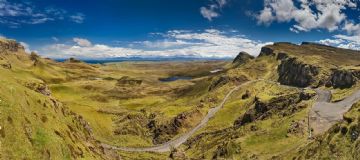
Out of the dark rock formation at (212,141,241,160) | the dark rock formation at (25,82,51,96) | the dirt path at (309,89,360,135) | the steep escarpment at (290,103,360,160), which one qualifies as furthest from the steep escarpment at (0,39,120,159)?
the dirt path at (309,89,360,135)

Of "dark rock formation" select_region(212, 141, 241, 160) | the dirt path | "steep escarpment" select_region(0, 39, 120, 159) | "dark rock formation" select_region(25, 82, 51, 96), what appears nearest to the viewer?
"steep escarpment" select_region(0, 39, 120, 159)

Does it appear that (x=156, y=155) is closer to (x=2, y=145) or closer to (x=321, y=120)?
(x=321, y=120)

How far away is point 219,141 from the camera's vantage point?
193750mm

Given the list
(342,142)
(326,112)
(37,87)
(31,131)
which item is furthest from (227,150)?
(31,131)

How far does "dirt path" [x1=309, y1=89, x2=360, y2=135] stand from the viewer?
142125 millimetres

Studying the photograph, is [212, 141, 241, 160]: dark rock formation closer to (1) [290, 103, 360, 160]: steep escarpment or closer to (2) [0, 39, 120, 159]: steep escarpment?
(1) [290, 103, 360, 160]: steep escarpment

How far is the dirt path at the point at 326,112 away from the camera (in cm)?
14212


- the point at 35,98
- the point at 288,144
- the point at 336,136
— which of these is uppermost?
the point at 35,98

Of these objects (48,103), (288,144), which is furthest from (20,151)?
(288,144)

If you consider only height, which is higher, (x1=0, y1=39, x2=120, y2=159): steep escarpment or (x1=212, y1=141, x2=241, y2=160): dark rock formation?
(x1=0, y1=39, x2=120, y2=159): steep escarpment

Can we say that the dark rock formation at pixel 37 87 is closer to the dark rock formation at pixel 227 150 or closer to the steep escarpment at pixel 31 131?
the steep escarpment at pixel 31 131

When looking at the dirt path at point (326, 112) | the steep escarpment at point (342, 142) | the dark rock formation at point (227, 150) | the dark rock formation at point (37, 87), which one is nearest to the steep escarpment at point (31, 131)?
the steep escarpment at point (342, 142)

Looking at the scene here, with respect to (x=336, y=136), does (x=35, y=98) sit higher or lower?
higher

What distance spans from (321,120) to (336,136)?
2510 inches
